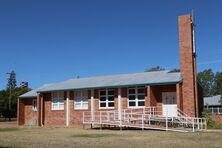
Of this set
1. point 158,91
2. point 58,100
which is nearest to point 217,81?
point 58,100

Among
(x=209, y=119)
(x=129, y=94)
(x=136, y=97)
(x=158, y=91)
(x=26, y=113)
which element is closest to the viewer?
(x=209, y=119)

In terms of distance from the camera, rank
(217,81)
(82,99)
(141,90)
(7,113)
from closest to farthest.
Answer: (141,90) < (82,99) < (7,113) < (217,81)

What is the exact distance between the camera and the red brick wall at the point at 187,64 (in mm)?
28797

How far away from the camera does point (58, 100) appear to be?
120ft

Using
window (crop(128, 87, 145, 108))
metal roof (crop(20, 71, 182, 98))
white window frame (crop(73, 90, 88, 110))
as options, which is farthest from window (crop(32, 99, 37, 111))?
window (crop(128, 87, 145, 108))

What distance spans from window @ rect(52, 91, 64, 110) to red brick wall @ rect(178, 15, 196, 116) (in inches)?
493

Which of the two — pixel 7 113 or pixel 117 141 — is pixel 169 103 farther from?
pixel 7 113

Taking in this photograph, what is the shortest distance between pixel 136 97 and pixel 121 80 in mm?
2739

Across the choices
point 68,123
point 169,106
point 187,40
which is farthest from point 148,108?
point 68,123

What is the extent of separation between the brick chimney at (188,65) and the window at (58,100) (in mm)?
12502

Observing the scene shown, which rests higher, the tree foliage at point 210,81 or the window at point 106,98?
the tree foliage at point 210,81

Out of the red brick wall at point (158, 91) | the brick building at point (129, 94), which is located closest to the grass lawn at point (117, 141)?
the brick building at point (129, 94)

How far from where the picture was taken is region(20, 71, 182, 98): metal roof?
29.9m

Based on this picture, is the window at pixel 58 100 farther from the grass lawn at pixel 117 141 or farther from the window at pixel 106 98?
the grass lawn at pixel 117 141
